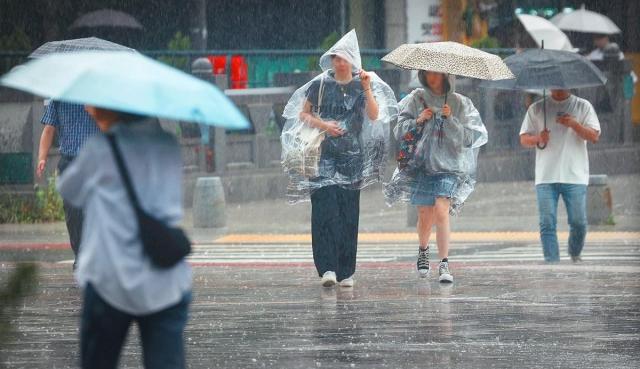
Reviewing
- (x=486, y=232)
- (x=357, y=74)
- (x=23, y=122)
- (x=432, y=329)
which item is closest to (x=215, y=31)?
(x=23, y=122)

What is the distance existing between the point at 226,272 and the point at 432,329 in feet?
13.9

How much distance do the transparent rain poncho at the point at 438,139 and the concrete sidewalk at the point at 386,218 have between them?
5.58 meters

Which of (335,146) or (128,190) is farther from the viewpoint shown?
(335,146)

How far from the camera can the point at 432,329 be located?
9453mm

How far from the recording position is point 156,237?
17.4ft

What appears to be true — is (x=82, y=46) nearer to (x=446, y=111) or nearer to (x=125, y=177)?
(x=446, y=111)

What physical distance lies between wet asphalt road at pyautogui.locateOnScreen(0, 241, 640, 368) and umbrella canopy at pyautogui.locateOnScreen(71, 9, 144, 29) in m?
11.8

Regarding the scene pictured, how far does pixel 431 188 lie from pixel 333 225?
93 centimetres

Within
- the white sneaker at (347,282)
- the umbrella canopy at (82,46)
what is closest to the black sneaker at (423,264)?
the white sneaker at (347,282)

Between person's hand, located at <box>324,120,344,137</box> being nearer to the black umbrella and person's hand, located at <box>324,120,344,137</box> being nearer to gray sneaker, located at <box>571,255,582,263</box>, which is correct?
the black umbrella

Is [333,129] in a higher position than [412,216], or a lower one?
higher

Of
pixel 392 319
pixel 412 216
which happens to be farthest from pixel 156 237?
pixel 412 216

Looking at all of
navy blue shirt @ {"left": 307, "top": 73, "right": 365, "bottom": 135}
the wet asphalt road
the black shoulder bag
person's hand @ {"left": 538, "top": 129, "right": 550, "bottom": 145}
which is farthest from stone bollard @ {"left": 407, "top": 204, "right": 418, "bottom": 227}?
the black shoulder bag

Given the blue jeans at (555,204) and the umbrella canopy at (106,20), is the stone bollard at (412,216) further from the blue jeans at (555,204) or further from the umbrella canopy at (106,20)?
the umbrella canopy at (106,20)
